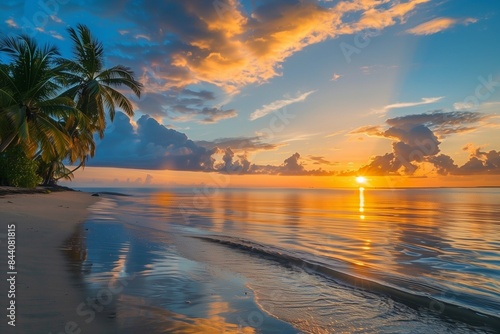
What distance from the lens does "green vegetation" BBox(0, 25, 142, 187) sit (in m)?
21.8

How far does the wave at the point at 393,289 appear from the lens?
6.01 m

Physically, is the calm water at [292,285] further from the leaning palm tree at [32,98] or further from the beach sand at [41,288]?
the leaning palm tree at [32,98]

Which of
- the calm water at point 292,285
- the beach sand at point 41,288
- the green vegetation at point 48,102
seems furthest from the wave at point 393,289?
the green vegetation at point 48,102

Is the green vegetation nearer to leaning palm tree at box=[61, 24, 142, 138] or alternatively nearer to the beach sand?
leaning palm tree at box=[61, 24, 142, 138]

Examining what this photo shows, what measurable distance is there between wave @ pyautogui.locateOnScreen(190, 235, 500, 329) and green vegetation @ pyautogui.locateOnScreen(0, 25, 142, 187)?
17994 mm

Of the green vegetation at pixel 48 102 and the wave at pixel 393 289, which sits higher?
the green vegetation at pixel 48 102

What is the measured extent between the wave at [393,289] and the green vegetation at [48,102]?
1799 centimetres

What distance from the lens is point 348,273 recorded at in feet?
28.8

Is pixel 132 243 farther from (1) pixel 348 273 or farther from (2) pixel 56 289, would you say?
(1) pixel 348 273

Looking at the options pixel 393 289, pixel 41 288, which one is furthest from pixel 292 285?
pixel 41 288

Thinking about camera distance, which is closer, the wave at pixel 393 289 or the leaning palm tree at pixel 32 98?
the wave at pixel 393 289

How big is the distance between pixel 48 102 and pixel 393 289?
24.3 m

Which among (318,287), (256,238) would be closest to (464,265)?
(318,287)

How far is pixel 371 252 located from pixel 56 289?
10549mm
